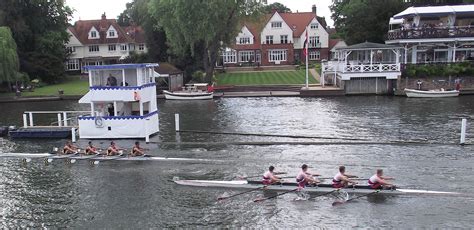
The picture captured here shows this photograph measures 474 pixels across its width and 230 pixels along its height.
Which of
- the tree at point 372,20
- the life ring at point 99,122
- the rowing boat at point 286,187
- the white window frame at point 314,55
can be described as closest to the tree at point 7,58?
the life ring at point 99,122

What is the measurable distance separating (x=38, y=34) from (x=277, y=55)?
43.5 metres

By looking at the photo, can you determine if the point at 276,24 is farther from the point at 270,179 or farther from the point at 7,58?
the point at 270,179

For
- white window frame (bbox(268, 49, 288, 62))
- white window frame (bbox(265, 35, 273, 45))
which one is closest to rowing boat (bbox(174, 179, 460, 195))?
white window frame (bbox(268, 49, 288, 62))

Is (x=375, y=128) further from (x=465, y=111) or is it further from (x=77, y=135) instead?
(x=77, y=135)

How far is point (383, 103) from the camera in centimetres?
5122

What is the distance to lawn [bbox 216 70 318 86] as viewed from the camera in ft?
222

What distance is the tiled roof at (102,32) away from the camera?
96188 mm

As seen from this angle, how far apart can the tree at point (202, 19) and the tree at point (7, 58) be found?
1955 centimetres

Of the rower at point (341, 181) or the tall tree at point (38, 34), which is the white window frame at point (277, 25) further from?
the rower at point (341, 181)

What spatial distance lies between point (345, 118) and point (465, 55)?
32386 millimetres

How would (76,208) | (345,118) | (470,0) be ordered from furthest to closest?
1. (470,0)
2. (345,118)
3. (76,208)

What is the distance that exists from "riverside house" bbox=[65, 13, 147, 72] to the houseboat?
62106 mm

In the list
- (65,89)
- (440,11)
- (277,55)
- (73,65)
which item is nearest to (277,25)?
(277,55)

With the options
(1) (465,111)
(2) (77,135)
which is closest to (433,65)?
→ (1) (465,111)
